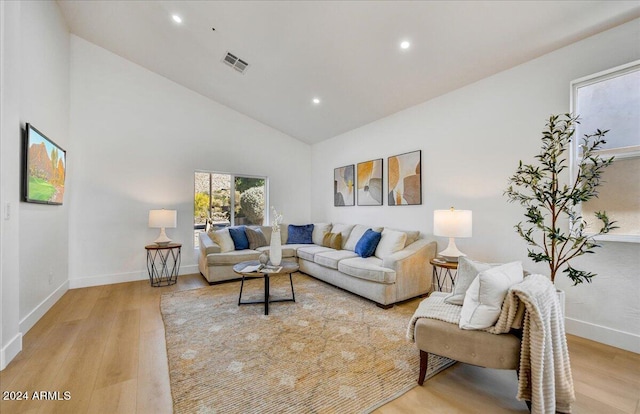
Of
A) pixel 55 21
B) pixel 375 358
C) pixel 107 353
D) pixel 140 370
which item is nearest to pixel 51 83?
pixel 55 21

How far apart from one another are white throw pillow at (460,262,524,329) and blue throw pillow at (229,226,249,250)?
3788 mm

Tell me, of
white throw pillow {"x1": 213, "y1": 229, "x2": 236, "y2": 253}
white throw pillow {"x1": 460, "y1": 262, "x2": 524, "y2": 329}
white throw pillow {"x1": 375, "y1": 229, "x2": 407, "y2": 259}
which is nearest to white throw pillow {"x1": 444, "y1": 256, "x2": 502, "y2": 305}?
white throw pillow {"x1": 460, "y1": 262, "x2": 524, "y2": 329}

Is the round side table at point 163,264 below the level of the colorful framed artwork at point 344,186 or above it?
below

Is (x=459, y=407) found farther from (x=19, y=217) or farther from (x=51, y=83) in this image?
(x=51, y=83)

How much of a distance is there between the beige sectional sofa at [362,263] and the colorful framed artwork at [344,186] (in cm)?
60

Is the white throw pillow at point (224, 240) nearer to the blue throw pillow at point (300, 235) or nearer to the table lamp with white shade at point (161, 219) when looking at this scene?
the table lamp with white shade at point (161, 219)

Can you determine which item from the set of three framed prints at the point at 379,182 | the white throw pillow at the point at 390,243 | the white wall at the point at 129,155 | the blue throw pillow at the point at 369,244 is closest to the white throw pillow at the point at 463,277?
the white throw pillow at the point at 390,243

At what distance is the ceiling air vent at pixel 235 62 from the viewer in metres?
3.79

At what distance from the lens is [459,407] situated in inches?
64.7

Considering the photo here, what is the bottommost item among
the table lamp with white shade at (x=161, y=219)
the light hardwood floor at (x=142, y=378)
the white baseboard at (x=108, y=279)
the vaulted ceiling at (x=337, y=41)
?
the light hardwood floor at (x=142, y=378)

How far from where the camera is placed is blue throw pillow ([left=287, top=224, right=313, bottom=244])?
5352 millimetres

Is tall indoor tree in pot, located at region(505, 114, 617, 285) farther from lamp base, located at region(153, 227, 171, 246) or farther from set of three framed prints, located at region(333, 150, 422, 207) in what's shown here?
lamp base, located at region(153, 227, 171, 246)

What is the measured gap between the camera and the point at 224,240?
179 inches

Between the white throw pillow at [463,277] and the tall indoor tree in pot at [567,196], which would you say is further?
the tall indoor tree in pot at [567,196]
